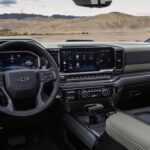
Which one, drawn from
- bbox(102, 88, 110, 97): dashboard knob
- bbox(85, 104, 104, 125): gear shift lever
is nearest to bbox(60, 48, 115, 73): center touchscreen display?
bbox(102, 88, 110, 97): dashboard knob

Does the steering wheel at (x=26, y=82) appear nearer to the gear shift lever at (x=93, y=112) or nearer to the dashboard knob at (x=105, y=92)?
the gear shift lever at (x=93, y=112)

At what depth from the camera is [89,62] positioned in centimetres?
408

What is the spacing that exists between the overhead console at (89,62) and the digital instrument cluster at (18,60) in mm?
415

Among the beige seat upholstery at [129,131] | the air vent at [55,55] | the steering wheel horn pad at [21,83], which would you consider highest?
the air vent at [55,55]

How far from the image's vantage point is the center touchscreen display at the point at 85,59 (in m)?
3.92

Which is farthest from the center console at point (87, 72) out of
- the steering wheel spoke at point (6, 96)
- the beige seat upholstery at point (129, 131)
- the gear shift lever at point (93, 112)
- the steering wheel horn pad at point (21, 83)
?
the beige seat upholstery at point (129, 131)

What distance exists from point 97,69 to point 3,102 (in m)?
1.21

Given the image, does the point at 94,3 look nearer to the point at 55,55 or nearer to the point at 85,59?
the point at 55,55

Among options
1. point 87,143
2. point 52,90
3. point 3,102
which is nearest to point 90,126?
point 87,143

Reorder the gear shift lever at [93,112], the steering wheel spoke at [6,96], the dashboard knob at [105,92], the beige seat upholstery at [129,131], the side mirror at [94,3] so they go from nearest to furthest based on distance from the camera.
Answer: the beige seat upholstery at [129,131]
the side mirror at [94,3]
the steering wheel spoke at [6,96]
the gear shift lever at [93,112]
the dashboard knob at [105,92]

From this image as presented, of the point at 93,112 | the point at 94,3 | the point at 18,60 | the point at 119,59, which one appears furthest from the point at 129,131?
the point at 119,59

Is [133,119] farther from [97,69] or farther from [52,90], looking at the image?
[97,69]

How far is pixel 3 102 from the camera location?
128 inches

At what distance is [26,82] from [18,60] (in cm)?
27
